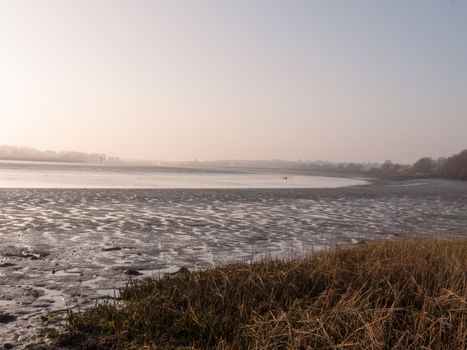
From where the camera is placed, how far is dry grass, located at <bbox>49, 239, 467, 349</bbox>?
230 inches

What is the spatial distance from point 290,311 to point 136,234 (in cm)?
1126

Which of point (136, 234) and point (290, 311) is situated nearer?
point (290, 311)

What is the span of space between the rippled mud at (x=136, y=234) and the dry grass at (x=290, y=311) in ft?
4.09

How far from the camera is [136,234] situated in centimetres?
1673

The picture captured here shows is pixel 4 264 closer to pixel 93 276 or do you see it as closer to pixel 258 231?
pixel 93 276

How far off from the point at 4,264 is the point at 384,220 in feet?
62.5

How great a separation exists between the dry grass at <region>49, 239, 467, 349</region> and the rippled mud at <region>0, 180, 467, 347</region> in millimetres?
1245

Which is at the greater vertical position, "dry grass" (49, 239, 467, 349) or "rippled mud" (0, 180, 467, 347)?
"dry grass" (49, 239, 467, 349)

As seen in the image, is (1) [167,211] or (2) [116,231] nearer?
(2) [116,231]

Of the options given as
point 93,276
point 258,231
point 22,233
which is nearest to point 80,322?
point 93,276

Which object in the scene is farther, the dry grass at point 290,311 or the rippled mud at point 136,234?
the rippled mud at point 136,234

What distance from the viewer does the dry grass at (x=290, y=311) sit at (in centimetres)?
583

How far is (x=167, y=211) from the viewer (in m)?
24.5

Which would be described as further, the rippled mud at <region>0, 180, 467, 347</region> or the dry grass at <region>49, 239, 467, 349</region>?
the rippled mud at <region>0, 180, 467, 347</region>
